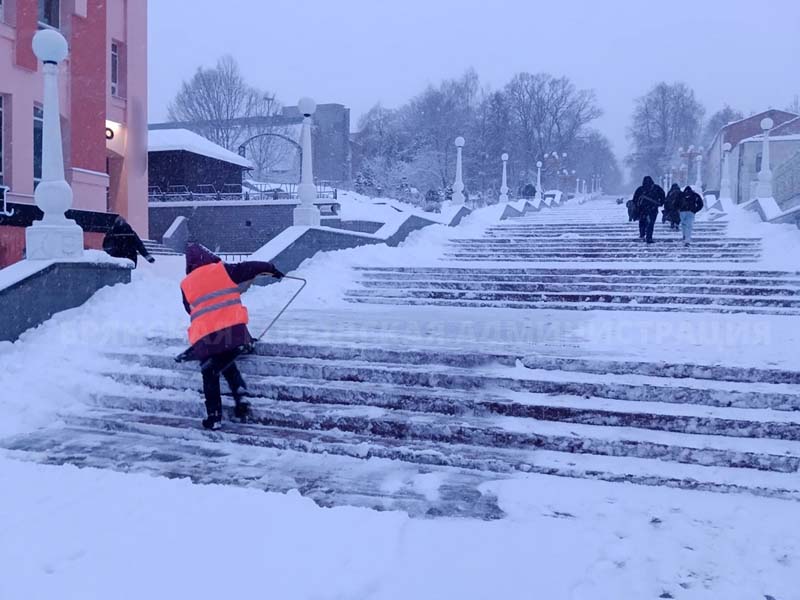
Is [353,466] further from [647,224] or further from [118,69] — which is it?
[118,69]

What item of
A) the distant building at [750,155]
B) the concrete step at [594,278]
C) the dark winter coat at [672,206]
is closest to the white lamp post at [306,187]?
the concrete step at [594,278]

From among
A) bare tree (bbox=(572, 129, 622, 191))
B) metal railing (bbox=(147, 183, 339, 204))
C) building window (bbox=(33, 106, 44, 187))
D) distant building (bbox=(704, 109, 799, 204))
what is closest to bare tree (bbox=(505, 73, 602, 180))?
bare tree (bbox=(572, 129, 622, 191))

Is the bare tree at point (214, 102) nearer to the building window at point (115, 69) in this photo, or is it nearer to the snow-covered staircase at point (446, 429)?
the building window at point (115, 69)

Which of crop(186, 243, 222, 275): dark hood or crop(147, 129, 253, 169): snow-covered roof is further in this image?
crop(147, 129, 253, 169): snow-covered roof

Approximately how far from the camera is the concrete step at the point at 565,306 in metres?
9.23

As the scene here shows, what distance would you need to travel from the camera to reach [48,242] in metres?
8.38

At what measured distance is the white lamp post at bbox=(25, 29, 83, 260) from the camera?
8.38 meters

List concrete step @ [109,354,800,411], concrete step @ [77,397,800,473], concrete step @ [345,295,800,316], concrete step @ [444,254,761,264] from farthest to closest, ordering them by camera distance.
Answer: concrete step @ [444,254,761,264], concrete step @ [345,295,800,316], concrete step @ [109,354,800,411], concrete step @ [77,397,800,473]

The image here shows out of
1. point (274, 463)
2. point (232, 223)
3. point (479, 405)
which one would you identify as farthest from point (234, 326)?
point (232, 223)

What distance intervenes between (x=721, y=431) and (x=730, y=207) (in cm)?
1960

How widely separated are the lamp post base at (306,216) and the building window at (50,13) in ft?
34.6

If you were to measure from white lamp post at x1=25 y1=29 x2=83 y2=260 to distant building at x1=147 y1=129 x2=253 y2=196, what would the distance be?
27.9 m

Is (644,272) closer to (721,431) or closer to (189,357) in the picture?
(721,431)

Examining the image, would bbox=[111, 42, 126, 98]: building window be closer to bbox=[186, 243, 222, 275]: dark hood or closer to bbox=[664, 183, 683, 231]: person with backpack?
bbox=[664, 183, 683, 231]: person with backpack
